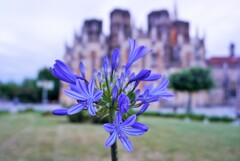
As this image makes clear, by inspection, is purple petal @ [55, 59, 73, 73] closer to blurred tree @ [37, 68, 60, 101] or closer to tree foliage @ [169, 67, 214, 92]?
tree foliage @ [169, 67, 214, 92]

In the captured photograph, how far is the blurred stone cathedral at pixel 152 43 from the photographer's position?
2902 centimetres

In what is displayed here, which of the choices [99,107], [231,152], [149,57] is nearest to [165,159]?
[231,152]

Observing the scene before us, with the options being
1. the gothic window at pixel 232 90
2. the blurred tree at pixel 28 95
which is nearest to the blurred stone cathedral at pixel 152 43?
the gothic window at pixel 232 90

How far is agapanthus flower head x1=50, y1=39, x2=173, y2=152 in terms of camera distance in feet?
3.87

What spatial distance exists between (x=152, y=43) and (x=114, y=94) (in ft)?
92.1

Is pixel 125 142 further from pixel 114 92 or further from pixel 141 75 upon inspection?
pixel 141 75

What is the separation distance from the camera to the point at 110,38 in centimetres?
3262

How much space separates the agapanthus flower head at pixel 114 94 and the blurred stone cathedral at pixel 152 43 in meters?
26.6

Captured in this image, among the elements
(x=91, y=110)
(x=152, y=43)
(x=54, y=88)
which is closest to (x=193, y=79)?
(x=152, y=43)

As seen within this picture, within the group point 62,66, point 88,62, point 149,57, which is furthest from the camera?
point 88,62

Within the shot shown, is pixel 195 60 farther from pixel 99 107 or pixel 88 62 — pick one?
pixel 99 107

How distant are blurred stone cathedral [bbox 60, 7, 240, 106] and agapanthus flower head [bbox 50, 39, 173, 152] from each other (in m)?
26.6

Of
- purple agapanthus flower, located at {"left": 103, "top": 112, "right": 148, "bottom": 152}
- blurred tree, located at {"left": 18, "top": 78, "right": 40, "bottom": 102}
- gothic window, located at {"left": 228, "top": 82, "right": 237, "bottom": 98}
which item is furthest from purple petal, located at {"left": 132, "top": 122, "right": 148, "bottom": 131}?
blurred tree, located at {"left": 18, "top": 78, "right": 40, "bottom": 102}

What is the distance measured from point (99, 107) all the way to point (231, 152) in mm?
4127
